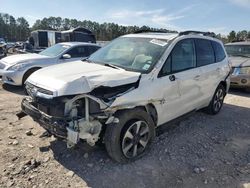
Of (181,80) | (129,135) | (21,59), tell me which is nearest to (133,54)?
(181,80)

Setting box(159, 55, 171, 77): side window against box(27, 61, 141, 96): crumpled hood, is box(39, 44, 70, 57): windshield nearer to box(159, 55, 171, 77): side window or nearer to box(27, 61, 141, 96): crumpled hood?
box(27, 61, 141, 96): crumpled hood

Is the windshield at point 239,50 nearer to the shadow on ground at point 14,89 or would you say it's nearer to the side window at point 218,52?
the side window at point 218,52

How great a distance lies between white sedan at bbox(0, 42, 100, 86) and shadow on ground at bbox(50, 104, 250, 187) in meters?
4.27

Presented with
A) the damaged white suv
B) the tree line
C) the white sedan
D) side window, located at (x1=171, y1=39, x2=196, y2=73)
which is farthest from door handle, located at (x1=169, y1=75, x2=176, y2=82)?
the tree line

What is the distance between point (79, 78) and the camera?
336 cm

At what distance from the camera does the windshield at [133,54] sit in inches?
159

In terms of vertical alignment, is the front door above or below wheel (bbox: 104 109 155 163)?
above

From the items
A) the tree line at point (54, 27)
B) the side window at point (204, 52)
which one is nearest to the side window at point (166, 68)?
the side window at point (204, 52)

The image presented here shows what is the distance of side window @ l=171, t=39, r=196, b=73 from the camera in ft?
14.2

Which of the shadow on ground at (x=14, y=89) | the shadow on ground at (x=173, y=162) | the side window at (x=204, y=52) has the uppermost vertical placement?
the side window at (x=204, y=52)

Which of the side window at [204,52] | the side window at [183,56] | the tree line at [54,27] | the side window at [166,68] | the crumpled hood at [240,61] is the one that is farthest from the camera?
the tree line at [54,27]

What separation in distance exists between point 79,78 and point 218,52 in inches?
152

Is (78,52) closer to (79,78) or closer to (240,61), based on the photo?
(240,61)

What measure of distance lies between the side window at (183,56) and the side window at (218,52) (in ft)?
3.88
